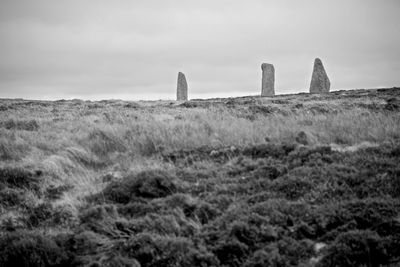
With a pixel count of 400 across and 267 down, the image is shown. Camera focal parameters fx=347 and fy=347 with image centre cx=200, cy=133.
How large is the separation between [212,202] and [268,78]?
1644 inches

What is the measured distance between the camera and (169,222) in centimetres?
496

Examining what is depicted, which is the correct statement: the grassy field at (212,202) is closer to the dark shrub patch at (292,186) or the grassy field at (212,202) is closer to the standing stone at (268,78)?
the dark shrub patch at (292,186)

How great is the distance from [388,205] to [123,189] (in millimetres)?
4180

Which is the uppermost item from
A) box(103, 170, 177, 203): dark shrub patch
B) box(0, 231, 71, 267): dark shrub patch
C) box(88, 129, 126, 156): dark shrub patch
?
box(88, 129, 126, 156): dark shrub patch

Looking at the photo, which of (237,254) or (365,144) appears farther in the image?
(365,144)

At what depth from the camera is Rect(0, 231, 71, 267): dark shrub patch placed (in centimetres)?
447

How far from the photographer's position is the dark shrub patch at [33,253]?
447 cm

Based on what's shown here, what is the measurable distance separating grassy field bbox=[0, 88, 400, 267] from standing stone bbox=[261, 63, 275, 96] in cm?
3685

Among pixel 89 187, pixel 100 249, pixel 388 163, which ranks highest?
pixel 388 163

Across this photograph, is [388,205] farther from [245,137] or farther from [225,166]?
[245,137]

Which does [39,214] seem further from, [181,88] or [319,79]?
[181,88]

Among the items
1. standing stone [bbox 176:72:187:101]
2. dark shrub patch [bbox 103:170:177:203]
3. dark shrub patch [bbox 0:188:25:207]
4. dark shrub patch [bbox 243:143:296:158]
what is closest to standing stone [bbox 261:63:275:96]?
standing stone [bbox 176:72:187:101]

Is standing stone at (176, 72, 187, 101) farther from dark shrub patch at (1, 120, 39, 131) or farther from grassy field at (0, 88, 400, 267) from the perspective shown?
grassy field at (0, 88, 400, 267)

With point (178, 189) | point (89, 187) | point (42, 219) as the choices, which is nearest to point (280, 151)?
point (178, 189)
